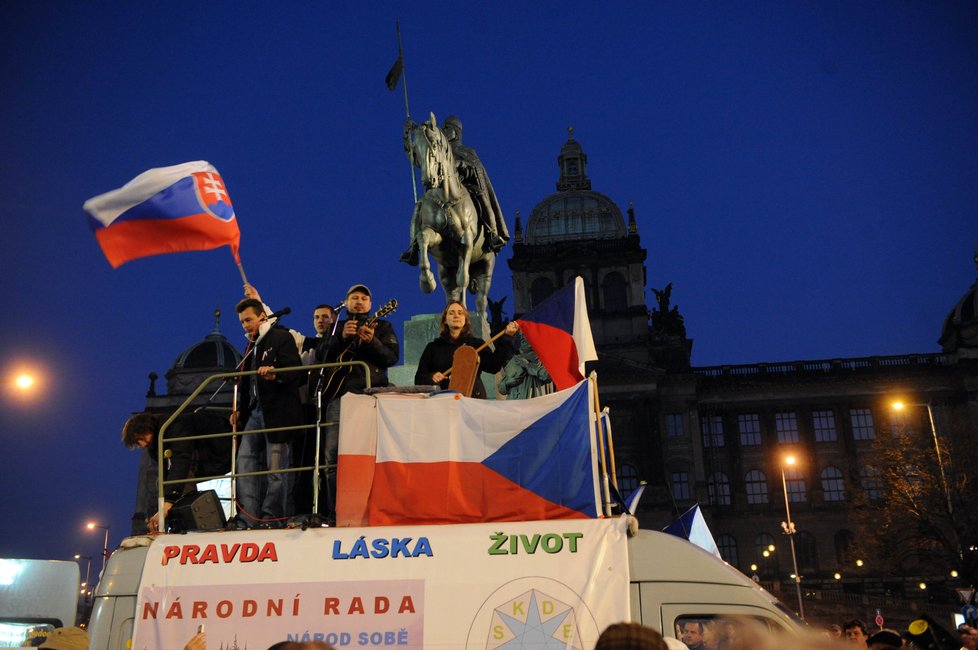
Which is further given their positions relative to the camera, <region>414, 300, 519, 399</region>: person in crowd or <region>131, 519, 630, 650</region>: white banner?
<region>414, 300, 519, 399</region>: person in crowd

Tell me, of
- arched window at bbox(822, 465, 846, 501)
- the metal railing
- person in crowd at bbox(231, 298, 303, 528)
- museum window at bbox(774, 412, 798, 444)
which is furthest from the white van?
museum window at bbox(774, 412, 798, 444)

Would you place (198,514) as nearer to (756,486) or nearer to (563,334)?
(563,334)

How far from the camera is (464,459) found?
6.57 metres

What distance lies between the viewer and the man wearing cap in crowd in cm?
800

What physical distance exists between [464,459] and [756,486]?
75934 millimetres

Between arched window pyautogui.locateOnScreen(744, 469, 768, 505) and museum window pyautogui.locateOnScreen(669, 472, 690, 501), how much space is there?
661 centimetres

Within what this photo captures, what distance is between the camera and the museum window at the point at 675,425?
7612 centimetres

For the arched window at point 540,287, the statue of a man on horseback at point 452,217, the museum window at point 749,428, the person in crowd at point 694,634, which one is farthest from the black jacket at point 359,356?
the museum window at point 749,428

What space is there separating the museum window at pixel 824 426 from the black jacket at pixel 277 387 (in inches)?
3062

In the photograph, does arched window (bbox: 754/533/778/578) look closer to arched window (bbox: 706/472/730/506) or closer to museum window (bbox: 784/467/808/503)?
arched window (bbox: 706/472/730/506)

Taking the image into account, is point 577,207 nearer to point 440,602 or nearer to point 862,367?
point 862,367

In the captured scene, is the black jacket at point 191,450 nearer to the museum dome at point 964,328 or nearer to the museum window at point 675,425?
the museum window at point 675,425

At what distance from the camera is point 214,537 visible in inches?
244

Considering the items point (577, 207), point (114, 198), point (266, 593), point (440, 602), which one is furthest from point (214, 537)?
point (577, 207)
